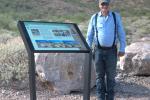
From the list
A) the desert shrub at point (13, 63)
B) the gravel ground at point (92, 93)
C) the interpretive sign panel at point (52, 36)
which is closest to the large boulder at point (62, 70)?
the gravel ground at point (92, 93)

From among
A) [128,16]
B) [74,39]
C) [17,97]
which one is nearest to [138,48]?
[17,97]

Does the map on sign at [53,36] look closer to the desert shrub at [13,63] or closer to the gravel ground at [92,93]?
the gravel ground at [92,93]

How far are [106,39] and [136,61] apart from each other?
2.91 meters

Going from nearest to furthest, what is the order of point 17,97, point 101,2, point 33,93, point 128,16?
1. point 33,93
2. point 101,2
3. point 17,97
4. point 128,16

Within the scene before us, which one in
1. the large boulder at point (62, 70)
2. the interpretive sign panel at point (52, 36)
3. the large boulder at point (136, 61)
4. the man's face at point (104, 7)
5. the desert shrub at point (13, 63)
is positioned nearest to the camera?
the interpretive sign panel at point (52, 36)

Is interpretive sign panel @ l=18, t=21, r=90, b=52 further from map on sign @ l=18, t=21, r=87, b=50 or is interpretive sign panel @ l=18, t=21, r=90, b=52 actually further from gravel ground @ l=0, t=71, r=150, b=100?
gravel ground @ l=0, t=71, r=150, b=100

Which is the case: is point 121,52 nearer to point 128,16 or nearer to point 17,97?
point 17,97

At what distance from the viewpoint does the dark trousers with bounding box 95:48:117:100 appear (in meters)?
7.99

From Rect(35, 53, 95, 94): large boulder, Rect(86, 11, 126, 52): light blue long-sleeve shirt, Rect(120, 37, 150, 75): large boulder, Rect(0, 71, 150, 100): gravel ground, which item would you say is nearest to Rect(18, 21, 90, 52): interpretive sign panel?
Rect(86, 11, 126, 52): light blue long-sleeve shirt

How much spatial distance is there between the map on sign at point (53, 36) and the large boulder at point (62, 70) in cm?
196

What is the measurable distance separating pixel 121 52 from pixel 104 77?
50cm

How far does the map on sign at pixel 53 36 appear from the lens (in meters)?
6.91

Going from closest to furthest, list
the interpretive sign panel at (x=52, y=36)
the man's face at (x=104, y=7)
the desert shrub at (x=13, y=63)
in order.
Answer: the interpretive sign panel at (x=52, y=36) < the man's face at (x=104, y=7) < the desert shrub at (x=13, y=63)

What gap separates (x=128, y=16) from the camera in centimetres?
2408
